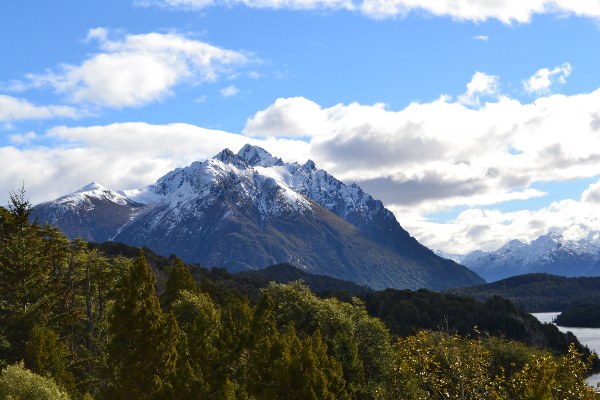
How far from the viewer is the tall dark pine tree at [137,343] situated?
59.3m

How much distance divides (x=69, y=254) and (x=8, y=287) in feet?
63.1

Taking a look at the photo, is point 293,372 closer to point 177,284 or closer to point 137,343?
point 137,343

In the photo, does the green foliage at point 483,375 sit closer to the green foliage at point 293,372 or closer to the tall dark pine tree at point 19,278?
the green foliage at point 293,372

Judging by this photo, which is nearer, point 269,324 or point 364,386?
point 364,386

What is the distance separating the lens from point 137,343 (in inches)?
2354

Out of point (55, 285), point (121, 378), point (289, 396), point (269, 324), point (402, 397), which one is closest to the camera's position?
point (402, 397)

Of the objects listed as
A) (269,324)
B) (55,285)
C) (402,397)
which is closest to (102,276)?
(55,285)

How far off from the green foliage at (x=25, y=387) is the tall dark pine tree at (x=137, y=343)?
21.5 ft

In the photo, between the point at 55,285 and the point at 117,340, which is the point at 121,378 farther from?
the point at 55,285

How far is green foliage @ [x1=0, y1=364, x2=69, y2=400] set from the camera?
2405 inches

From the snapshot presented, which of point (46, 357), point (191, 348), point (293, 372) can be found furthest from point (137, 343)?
point (46, 357)

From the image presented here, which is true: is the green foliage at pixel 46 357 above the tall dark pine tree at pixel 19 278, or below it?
below

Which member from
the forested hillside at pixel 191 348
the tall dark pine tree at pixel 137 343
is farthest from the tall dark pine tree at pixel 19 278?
the tall dark pine tree at pixel 137 343

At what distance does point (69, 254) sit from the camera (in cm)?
10138
